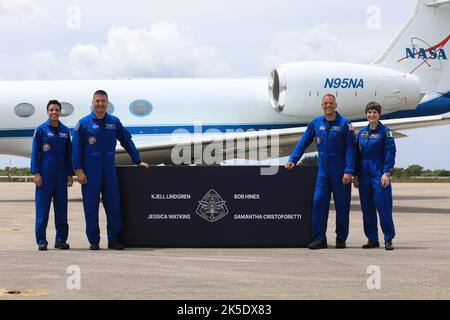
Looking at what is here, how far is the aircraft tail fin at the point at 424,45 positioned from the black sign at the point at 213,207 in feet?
43.6

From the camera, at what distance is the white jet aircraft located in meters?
19.8

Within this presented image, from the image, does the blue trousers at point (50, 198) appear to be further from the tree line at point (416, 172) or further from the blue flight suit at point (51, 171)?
the tree line at point (416, 172)

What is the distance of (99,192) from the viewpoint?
952 centimetres

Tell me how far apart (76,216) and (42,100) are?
5876 mm

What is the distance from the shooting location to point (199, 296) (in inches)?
236

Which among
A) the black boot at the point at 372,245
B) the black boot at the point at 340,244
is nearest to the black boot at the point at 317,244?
the black boot at the point at 340,244

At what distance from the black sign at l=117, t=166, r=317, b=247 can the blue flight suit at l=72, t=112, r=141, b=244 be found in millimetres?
228

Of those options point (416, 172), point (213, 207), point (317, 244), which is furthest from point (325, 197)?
point (416, 172)

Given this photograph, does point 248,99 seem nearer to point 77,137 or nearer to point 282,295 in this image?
point 77,137

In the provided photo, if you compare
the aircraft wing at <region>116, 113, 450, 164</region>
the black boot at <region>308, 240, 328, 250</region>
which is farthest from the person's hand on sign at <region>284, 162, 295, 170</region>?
the aircraft wing at <region>116, 113, 450, 164</region>

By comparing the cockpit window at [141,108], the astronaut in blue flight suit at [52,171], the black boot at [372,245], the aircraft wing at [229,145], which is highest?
the cockpit window at [141,108]

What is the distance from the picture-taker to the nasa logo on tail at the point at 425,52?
2214 cm

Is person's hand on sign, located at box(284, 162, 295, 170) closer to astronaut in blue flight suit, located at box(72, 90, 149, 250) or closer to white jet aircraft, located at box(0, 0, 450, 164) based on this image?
astronaut in blue flight suit, located at box(72, 90, 149, 250)

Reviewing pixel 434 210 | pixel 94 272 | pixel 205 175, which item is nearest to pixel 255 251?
pixel 205 175
